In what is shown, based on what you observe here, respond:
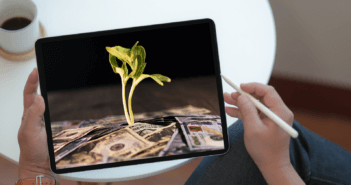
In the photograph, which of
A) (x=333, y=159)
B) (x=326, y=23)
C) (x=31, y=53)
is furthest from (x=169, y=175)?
(x=326, y=23)

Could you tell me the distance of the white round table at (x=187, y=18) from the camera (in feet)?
2.56

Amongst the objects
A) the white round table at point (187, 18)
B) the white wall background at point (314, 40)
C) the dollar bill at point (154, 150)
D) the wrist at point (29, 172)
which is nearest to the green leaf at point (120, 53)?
the white round table at point (187, 18)

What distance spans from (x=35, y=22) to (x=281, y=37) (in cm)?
Result: 109

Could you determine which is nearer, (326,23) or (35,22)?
(35,22)

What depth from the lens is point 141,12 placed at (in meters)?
0.80

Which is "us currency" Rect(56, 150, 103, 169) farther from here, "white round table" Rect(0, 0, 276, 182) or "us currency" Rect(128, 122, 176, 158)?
"white round table" Rect(0, 0, 276, 182)

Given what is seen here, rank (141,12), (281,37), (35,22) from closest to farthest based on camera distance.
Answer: (35,22), (141,12), (281,37)

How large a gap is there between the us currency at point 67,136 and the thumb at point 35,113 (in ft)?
0.21

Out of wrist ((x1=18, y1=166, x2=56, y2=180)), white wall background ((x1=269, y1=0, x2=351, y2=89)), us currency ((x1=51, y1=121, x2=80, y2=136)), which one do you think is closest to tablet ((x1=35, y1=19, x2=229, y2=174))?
us currency ((x1=51, y1=121, x2=80, y2=136))

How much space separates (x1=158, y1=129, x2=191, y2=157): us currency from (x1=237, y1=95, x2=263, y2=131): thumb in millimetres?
160

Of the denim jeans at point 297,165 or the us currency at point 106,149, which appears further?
the denim jeans at point 297,165

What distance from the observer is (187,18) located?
799mm

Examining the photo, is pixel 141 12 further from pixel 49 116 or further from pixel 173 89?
pixel 49 116

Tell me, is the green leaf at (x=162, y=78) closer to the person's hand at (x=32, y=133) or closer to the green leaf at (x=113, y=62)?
the green leaf at (x=113, y=62)
